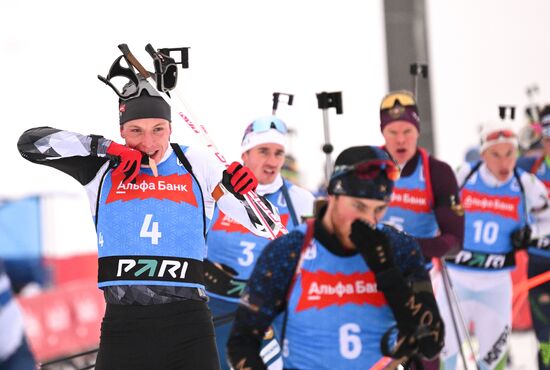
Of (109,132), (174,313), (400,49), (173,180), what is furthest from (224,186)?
(400,49)

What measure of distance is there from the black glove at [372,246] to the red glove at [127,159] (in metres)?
1.35

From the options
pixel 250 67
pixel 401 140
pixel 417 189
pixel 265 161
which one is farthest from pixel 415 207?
pixel 250 67

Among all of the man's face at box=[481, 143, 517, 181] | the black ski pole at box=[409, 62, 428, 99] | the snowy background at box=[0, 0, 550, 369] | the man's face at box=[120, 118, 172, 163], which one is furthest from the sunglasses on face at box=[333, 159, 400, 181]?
the snowy background at box=[0, 0, 550, 369]

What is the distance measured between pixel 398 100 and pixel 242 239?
1.18 m

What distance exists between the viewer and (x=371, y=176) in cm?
330

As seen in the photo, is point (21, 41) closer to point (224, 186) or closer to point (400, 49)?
point (400, 49)

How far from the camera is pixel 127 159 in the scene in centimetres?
429

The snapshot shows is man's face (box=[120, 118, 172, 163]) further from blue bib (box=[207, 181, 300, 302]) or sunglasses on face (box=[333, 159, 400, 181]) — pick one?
blue bib (box=[207, 181, 300, 302])

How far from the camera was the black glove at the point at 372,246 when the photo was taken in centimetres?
319

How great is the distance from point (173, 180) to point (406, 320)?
150cm

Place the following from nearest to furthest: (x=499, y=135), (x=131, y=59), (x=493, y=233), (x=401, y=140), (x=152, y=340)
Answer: (x=152, y=340) < (x=131, y=59) < (x=401, y=140) < (x=493, y=233) < (x=499, y=135)

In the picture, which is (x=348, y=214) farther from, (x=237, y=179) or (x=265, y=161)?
(x=265, y=161)

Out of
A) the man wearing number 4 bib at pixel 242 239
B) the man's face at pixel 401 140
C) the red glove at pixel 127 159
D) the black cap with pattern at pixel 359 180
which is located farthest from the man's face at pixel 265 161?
the black cap with pattern at pixel 359 180

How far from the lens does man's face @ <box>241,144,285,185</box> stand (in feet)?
19.9
